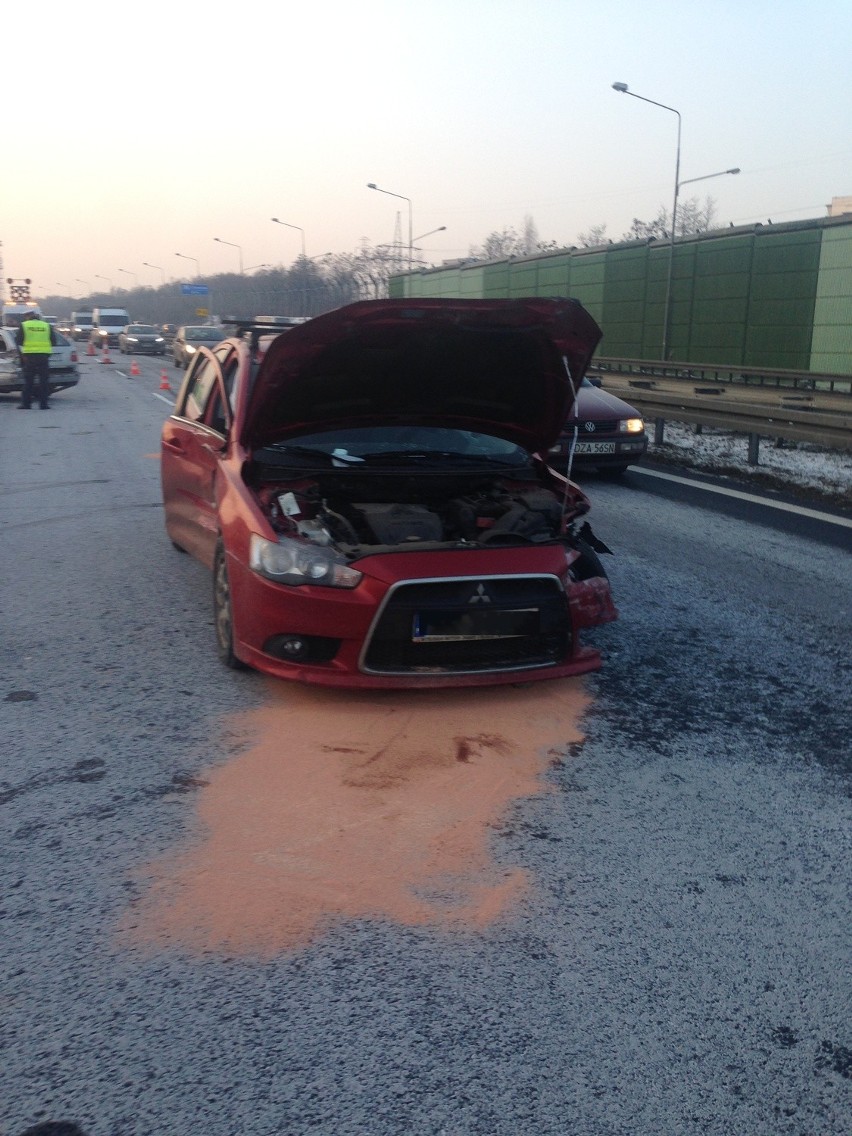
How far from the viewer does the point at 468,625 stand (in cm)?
448

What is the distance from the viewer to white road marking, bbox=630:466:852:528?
955cm

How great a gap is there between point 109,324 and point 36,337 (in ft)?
127

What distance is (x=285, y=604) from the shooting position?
14.7 feet

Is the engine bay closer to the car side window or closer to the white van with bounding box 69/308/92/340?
the car side window

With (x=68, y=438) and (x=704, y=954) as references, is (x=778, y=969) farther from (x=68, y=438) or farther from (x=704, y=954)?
(x=68, y=438)

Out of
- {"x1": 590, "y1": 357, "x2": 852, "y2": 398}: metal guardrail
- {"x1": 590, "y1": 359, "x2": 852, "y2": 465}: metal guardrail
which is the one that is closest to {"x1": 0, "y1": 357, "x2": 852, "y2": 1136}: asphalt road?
{"x1": 590, "y1": 359, "x2": 852, "y2": 465}: metal guardrail

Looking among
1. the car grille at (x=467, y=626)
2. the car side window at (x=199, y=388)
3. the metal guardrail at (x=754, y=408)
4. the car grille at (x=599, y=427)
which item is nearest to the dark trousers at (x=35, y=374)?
the metal guardrail at (x=754, y=408)

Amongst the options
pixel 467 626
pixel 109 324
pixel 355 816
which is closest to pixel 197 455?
pixel 467 626

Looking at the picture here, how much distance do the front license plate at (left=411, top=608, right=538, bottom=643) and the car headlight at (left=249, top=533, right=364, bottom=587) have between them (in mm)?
336

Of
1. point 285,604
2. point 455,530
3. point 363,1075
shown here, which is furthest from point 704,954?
point 455,530

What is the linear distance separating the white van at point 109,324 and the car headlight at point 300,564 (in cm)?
5265

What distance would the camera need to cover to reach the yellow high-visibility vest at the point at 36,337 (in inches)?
767

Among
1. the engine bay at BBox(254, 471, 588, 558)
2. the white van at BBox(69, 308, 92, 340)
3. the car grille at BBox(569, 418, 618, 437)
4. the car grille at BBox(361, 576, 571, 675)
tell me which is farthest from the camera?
the white van at BBox(69, 308, 92, 340)

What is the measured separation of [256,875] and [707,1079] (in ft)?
4.73
